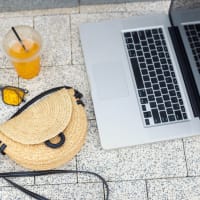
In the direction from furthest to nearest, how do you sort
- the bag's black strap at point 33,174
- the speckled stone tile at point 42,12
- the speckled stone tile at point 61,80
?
the speckled stone tile at point 42,12, the speckled stone tile at point 61,80, the bag's black strap at point 33,174

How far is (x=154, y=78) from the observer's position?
110 centimetres

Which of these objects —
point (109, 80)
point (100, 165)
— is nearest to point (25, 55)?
point (109, 80)

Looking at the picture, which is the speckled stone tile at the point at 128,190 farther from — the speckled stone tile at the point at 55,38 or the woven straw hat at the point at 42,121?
the speckled stone tile at the point at 55,38

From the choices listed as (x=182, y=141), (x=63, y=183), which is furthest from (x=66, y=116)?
(x=182, y=141)

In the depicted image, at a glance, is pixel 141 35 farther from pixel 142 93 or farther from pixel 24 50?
pixel 24 50

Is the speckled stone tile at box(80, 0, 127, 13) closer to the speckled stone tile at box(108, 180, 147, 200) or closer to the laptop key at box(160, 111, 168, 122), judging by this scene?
the laptop key at box(160, 111, 168, 122)

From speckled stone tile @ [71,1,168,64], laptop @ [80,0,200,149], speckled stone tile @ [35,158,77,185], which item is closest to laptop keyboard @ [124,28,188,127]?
laptop @ [80,0,200,149]

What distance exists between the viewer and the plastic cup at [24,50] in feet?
3.45

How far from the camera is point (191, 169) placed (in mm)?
1046

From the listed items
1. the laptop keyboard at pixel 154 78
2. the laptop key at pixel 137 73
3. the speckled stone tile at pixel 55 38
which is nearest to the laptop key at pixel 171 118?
the laptop keyboard at pixel 154 78

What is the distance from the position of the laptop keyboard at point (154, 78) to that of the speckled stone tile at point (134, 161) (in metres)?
0.07

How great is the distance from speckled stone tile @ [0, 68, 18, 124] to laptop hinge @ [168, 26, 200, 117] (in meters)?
0.43

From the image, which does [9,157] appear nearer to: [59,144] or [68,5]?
[59,144]

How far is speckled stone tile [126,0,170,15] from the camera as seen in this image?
125 cm
